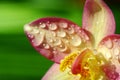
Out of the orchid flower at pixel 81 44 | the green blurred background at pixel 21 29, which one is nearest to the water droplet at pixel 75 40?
the orchid flower at pixel 81 44

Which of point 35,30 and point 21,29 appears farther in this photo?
point 21,29

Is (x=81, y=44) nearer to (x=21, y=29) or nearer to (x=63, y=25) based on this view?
(x=63, y=25)

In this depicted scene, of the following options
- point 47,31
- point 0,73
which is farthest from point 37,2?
point 47,31

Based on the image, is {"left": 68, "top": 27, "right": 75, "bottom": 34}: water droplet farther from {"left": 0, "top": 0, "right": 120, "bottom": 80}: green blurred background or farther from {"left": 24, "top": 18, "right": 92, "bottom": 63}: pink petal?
{"left": 0, "top": 0, "right": 120, "bottom": 80}: green blurred background

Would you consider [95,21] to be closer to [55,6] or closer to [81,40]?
[81,40]

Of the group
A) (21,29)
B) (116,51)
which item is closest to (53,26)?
(116,51)

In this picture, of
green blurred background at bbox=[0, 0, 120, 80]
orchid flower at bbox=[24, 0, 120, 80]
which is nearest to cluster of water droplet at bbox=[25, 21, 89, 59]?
orchid flower at bbox=[24, 0, 120, 80]

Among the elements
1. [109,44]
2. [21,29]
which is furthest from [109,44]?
[21,29]
